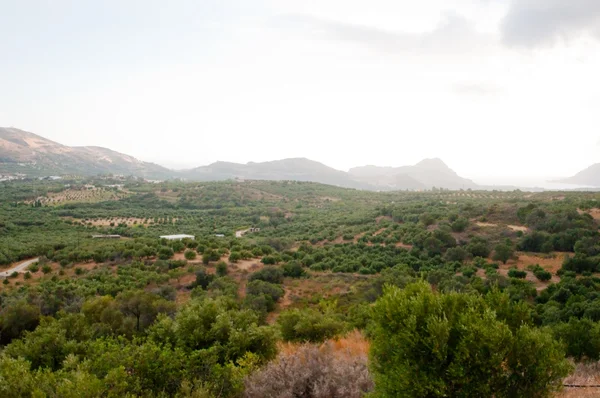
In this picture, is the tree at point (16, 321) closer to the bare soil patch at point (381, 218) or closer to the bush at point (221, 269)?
the bush at point (221, 269)

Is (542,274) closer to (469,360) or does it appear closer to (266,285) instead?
(266,285)

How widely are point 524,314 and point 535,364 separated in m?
1.05

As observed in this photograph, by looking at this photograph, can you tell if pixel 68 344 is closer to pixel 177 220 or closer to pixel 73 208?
pixel 177 220

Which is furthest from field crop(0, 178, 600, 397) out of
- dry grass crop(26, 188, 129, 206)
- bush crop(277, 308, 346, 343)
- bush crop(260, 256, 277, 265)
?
dry grass crop(26, 188, 129, 206)

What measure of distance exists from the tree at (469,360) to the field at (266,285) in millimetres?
418

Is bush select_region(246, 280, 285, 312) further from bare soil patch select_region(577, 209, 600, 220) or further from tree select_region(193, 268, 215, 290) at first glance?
bare soil patch select_region(577, 209, 600, 220)

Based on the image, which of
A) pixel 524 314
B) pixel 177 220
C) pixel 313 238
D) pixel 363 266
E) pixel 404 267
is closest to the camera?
pixel 524 314

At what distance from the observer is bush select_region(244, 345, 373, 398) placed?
7.35m

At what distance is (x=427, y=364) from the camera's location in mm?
6102

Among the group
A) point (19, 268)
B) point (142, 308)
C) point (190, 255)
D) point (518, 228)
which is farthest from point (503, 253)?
point (19, 268)

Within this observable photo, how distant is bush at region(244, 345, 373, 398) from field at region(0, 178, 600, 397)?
0.34 feet

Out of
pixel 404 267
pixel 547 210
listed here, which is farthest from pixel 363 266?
pixel 547 210

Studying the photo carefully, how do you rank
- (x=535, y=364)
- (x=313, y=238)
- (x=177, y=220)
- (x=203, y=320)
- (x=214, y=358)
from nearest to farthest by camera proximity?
(x=535, y=364) < (x=214, y=358) < (x=203, y=320) < (x=313, y=238) < (x=177, y=220)

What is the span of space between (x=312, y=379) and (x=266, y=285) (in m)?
22.1
